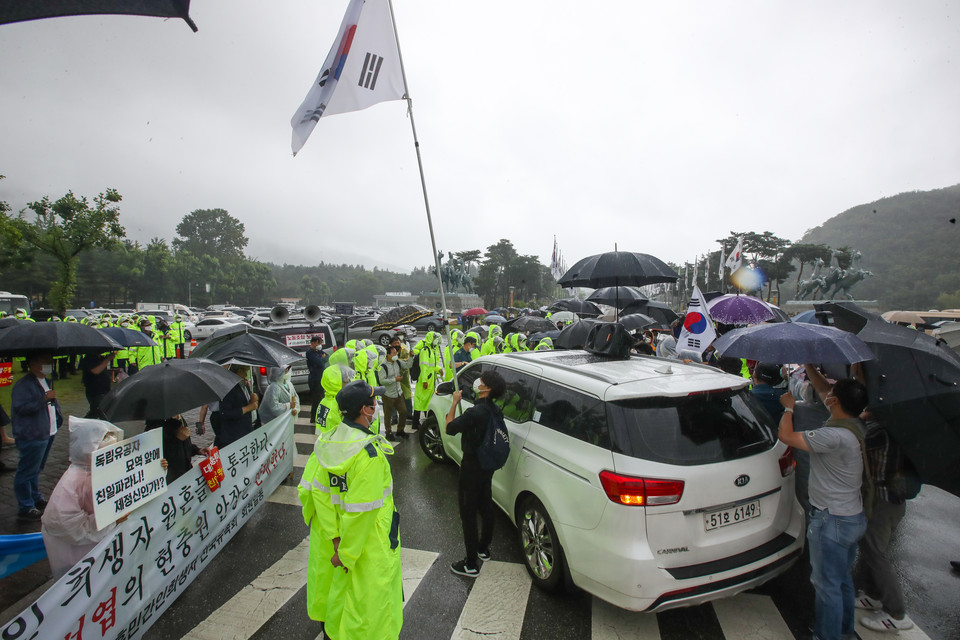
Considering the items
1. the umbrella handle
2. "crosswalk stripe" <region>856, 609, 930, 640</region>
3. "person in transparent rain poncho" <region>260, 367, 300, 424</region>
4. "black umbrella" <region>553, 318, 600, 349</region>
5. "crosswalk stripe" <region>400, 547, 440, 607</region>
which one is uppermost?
the umbrella handle

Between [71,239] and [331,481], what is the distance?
28.9 meters

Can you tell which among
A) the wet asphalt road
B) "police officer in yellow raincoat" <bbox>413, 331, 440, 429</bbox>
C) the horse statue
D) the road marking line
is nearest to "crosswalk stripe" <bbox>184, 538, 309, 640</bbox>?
the wet asphalt road

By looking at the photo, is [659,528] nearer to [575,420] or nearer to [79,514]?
[575,420]

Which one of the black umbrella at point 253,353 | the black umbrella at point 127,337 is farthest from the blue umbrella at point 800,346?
the black umbrella at point 127,337

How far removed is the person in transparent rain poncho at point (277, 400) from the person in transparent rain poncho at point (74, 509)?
2437 millimetres

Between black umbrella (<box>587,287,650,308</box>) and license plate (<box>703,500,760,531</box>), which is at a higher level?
black umbrella (<box>587,287,650,308</box>)

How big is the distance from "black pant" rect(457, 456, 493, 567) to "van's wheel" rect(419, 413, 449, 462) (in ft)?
7.33

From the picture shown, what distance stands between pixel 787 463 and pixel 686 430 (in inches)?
37.7

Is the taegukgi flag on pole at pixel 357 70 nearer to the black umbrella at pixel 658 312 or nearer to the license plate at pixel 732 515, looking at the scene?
the license plate at pixel 732 515

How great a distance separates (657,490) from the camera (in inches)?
95.1

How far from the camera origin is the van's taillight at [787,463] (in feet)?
9.35

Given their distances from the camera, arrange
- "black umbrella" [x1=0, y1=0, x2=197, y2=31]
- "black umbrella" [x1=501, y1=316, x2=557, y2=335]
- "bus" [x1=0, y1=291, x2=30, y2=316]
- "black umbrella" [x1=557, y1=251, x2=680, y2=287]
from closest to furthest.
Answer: "black umbrella" [x1=0, y1=0, x2=197, y2=31] < "black umbrella" [x1=557, y1=251, x2=680, y2=287] < "black umbrella" [x1=501, y1=316, x2=557, y2=335] < "bus" [x1=0, y1=291, x2=30, y2=316]

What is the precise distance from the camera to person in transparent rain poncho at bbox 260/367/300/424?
521cm

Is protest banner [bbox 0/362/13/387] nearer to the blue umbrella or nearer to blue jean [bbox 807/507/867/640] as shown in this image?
the blue umbrella
